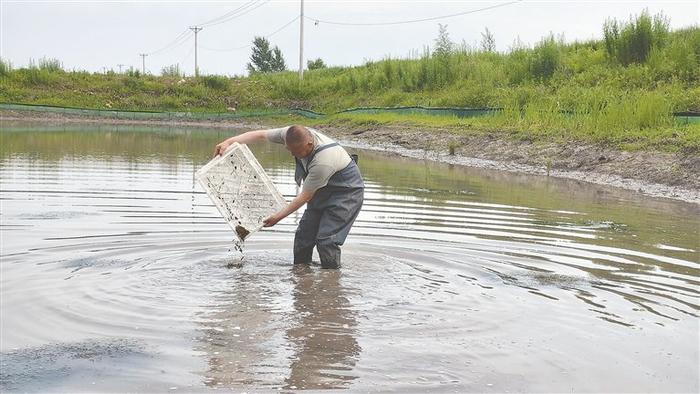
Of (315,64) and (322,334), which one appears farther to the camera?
(315,64)

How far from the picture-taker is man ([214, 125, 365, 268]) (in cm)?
738

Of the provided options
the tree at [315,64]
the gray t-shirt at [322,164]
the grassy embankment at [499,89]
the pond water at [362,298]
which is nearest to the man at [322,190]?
the gray t-shirt at [322,164]

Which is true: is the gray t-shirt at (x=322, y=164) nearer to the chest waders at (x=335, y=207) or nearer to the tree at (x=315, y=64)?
the chest waders at (x=335, y=207)

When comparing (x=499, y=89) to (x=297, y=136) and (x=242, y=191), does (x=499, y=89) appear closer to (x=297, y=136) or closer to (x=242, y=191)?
(x=242, y=191)

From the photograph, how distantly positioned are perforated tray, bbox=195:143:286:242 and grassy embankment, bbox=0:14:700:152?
944 centimetres

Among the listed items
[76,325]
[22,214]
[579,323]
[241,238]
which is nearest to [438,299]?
[579,323]

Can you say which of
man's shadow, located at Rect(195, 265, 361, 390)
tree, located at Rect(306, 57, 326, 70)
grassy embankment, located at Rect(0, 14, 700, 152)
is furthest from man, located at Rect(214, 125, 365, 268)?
tree, located at Rect(306, 57, 326, 70)

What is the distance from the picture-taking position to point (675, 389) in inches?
190

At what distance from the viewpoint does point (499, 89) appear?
26.7 m

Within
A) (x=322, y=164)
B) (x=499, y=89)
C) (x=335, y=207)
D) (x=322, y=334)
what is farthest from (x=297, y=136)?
(x=499, y=89)

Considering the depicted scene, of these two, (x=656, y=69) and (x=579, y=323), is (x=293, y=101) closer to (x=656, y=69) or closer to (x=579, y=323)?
(x=656, y=69)

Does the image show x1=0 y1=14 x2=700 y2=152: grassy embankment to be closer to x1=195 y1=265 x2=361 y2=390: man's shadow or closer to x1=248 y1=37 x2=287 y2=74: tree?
x1=195 y1=265 x2=361 y2=390: man's shadow

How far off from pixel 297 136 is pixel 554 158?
454 inches

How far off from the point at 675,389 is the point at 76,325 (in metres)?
3.76
